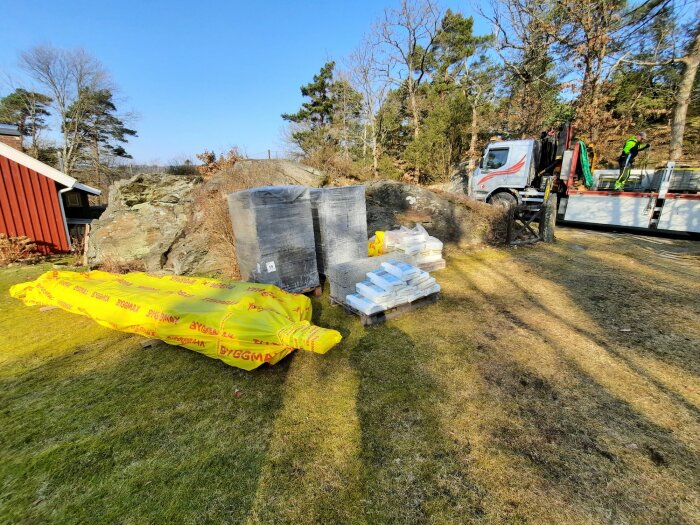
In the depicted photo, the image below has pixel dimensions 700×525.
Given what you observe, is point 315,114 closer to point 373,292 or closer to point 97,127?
point 97,127

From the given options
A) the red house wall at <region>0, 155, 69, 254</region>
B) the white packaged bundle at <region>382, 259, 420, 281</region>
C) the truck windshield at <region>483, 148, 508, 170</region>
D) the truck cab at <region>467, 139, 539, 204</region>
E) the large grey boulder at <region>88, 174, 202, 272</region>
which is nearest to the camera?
the white packaged bundle at <region>382, 259, 420, 281</region>

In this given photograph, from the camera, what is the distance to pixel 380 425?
2240mm

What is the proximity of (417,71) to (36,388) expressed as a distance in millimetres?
25633

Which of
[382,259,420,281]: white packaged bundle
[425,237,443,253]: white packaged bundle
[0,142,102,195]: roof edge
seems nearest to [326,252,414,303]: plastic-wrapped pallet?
[382,259,420,281]: white packaged bundle

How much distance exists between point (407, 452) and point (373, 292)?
1895 mm

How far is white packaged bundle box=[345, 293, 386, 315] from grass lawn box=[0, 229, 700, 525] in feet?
0.84

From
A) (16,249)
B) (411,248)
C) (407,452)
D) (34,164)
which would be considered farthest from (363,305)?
(34,164)

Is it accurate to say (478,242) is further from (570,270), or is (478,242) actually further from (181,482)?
(181,482)

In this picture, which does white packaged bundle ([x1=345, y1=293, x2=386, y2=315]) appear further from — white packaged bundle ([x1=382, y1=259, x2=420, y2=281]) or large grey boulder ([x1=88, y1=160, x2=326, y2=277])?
large grey boulder ([x1=88, y1=160, x2=326, y2=277])

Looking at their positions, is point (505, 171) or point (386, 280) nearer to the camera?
point (386, 280)

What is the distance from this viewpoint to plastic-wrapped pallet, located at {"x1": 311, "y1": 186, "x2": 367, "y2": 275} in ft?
15.5

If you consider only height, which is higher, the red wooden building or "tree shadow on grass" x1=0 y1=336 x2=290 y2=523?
the red wooden building

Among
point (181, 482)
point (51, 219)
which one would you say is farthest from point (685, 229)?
point (51, 219)

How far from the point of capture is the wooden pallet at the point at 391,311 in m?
3.71
